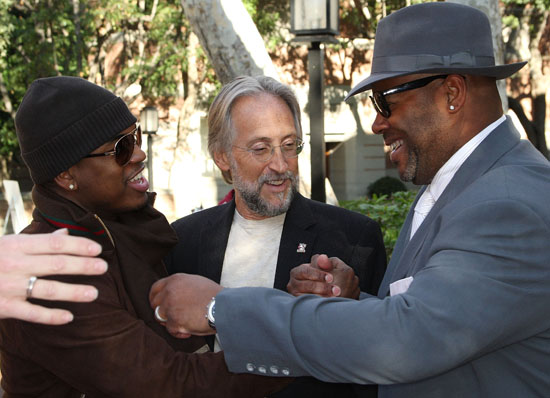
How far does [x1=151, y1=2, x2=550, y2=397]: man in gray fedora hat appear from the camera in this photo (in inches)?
63.2

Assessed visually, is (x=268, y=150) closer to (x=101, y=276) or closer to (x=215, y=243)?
(x=215, y=243)

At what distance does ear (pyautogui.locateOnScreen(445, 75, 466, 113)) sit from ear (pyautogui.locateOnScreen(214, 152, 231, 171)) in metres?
1.53

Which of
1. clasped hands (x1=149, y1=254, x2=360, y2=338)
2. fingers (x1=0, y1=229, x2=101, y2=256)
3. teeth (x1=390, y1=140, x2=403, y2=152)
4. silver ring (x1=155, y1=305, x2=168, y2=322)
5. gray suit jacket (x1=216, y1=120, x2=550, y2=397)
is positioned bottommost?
silver ring (x1=155, y1=305, x2=168, y2=322)

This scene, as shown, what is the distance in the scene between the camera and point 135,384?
1.98 meters

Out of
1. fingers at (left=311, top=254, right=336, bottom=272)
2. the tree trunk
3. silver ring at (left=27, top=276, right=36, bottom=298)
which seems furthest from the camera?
the tree trunk

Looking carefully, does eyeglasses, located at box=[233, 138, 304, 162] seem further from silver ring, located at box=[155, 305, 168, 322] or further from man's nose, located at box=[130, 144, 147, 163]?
silver ring, located at box=[155, 305, 168, 322]

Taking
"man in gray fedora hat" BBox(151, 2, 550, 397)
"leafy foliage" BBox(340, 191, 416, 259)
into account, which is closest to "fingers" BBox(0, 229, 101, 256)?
"man in gray fedora hat" BBox(151, 2, 550, 397)

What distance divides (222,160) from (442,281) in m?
2.03

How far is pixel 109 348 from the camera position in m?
1.96

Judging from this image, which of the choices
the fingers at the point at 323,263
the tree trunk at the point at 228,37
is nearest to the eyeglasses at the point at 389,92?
the fingers at the point at 323,263

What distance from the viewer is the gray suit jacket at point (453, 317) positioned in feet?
5.24

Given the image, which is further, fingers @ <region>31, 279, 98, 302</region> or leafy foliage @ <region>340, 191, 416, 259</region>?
leafy foliage @ <region>340, 191, 416, 259</region>

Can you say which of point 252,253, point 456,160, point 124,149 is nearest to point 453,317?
point 456,160

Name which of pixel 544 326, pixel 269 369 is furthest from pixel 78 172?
pixel 544 326
